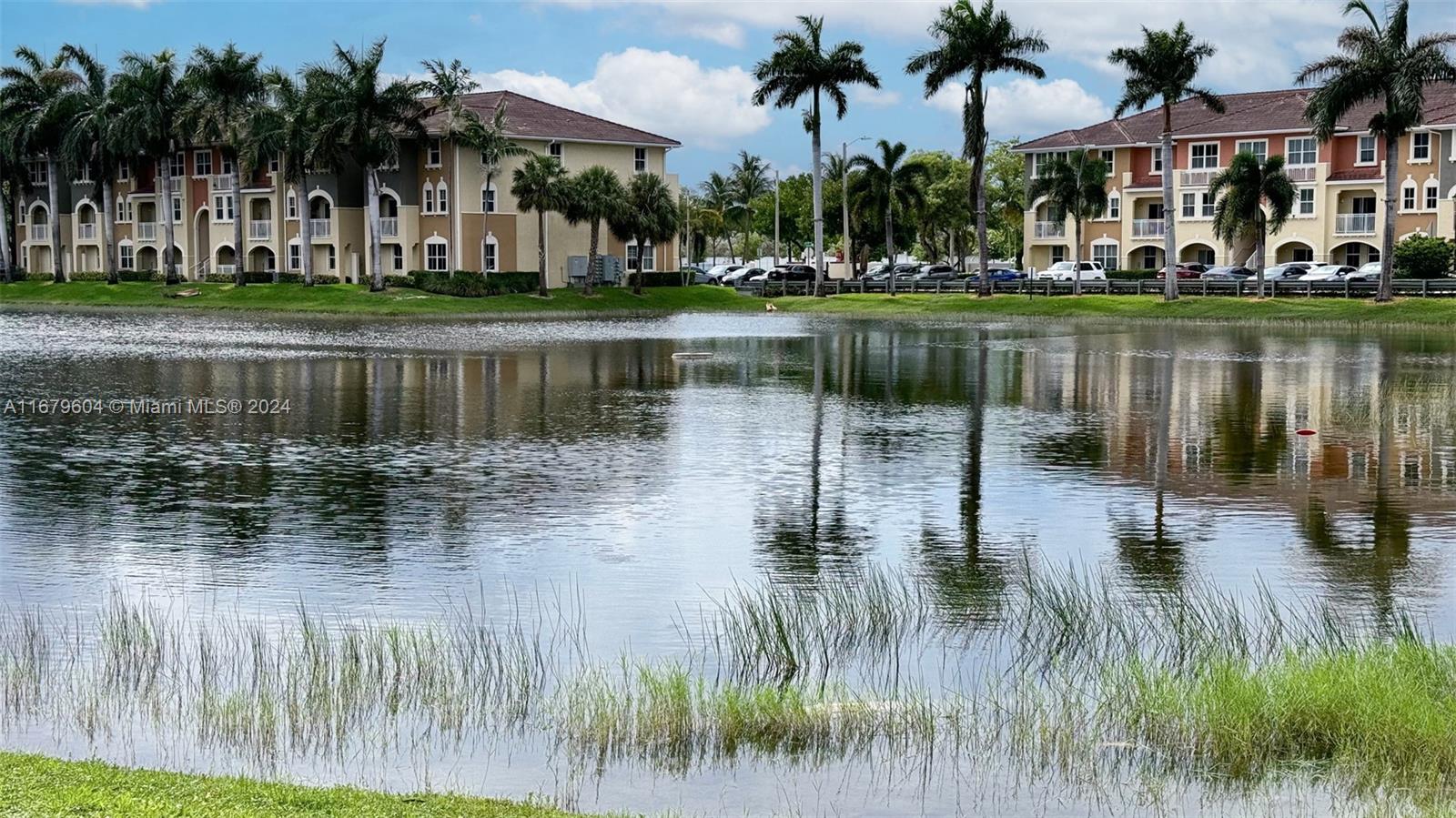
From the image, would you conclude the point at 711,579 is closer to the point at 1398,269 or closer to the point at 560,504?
the point at 560,504

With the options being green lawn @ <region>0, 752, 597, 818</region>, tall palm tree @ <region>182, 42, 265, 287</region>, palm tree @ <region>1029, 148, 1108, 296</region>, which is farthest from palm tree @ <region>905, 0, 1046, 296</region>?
green lawn @ <region>0, 752, 597, 818</region>

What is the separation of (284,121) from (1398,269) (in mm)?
54969

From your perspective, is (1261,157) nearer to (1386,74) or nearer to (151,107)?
(1386,74)

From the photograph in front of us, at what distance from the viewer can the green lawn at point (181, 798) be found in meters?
8.55

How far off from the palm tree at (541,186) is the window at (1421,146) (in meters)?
45.3

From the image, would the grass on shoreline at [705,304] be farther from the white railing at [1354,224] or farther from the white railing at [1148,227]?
the white railing at [1148,227]

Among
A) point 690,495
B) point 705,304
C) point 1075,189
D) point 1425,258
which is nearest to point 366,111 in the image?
point 705,304

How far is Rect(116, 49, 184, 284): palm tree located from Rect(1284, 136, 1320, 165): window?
60.9m

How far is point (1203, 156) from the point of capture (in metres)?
95.6

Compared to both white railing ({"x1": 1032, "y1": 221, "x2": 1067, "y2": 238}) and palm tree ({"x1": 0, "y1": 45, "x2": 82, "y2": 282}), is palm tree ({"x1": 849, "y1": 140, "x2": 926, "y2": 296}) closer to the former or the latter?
white railing ({"x1": 1032, "y1": 221, "x2": 1067, "y2": 238})

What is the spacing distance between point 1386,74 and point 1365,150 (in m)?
27.2

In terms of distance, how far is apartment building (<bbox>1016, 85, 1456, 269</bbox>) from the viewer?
88.3 meters

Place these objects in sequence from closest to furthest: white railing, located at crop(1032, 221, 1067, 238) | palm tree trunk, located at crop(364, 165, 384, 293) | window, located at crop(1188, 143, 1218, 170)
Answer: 1. palm tree trunk, located at crop(364, 165, 384, 293)
2. window, located at crop(1188, 143, 1218, 170)
3. white railing, located at crop(1032, 221, 1067, 238)

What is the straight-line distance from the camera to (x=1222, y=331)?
62.0m
